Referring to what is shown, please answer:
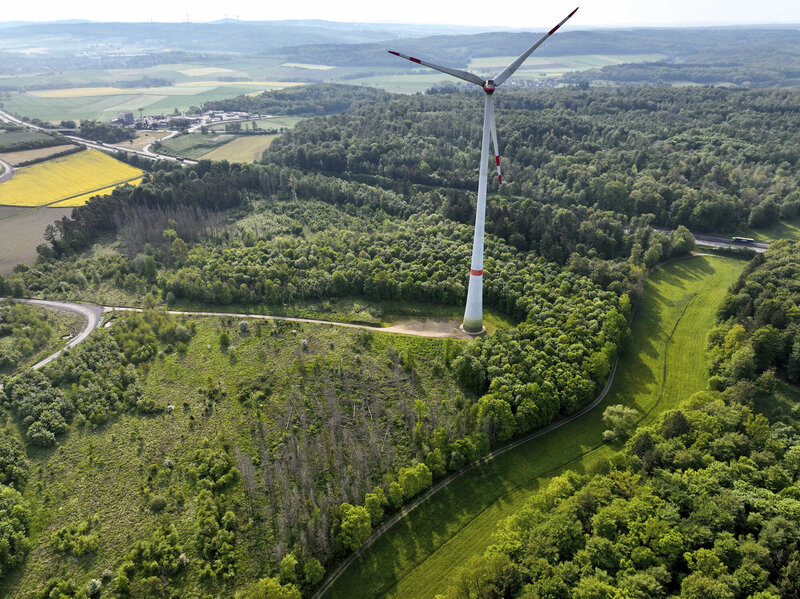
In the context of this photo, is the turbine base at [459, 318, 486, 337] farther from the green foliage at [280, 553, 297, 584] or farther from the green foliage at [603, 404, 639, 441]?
the green foliage at [280, 553, 297, 584]

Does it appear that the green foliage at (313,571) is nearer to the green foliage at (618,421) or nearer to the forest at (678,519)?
the forest at (678,519)

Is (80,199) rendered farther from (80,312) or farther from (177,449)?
(177,449)

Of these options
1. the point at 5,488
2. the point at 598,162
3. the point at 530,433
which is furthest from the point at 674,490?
the point at 598,162

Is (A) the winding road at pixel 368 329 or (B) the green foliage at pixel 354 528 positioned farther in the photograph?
(A) the winding road at pixel 368 329

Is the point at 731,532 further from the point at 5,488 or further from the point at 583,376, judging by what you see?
the point at 5,488

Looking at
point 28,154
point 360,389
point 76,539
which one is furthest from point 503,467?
point 28,154

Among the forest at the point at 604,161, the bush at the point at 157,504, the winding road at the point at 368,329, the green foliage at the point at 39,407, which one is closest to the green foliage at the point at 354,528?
the winding road at the point at 368,329

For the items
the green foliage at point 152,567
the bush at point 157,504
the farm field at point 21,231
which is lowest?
the green foliage at point 152,567
